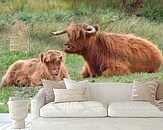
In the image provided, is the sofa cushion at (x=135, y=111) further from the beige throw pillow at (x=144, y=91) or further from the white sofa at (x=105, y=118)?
the beige throw pillow at (x=144, y=91)

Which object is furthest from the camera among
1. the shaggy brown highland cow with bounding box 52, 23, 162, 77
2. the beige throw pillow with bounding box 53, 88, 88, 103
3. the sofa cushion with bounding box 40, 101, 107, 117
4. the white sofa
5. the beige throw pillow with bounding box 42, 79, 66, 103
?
the shaggy brown highland cow with bounding box 52, 23, 162, 77

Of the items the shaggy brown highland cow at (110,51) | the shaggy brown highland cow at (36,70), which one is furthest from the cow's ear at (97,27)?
the shaggy brown highland cow at (36,70)

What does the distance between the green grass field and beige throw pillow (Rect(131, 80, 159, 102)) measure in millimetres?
954

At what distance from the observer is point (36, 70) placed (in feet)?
19.9

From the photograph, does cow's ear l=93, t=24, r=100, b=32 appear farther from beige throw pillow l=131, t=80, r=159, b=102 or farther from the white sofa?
the white sofa

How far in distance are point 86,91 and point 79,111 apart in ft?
1.78

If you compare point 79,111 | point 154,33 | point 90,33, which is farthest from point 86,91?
point 154,33

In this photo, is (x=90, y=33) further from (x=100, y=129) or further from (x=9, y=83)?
(x=100, y=129)

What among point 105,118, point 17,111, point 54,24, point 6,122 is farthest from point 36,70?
point 105,118

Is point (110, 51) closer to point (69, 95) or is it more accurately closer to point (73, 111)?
point (69, 95)

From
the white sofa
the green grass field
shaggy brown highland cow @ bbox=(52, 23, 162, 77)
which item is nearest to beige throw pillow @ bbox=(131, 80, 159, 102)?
the white sofa

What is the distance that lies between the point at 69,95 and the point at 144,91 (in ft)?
3.26

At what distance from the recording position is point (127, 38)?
6.00m

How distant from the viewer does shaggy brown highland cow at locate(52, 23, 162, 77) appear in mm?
5945
